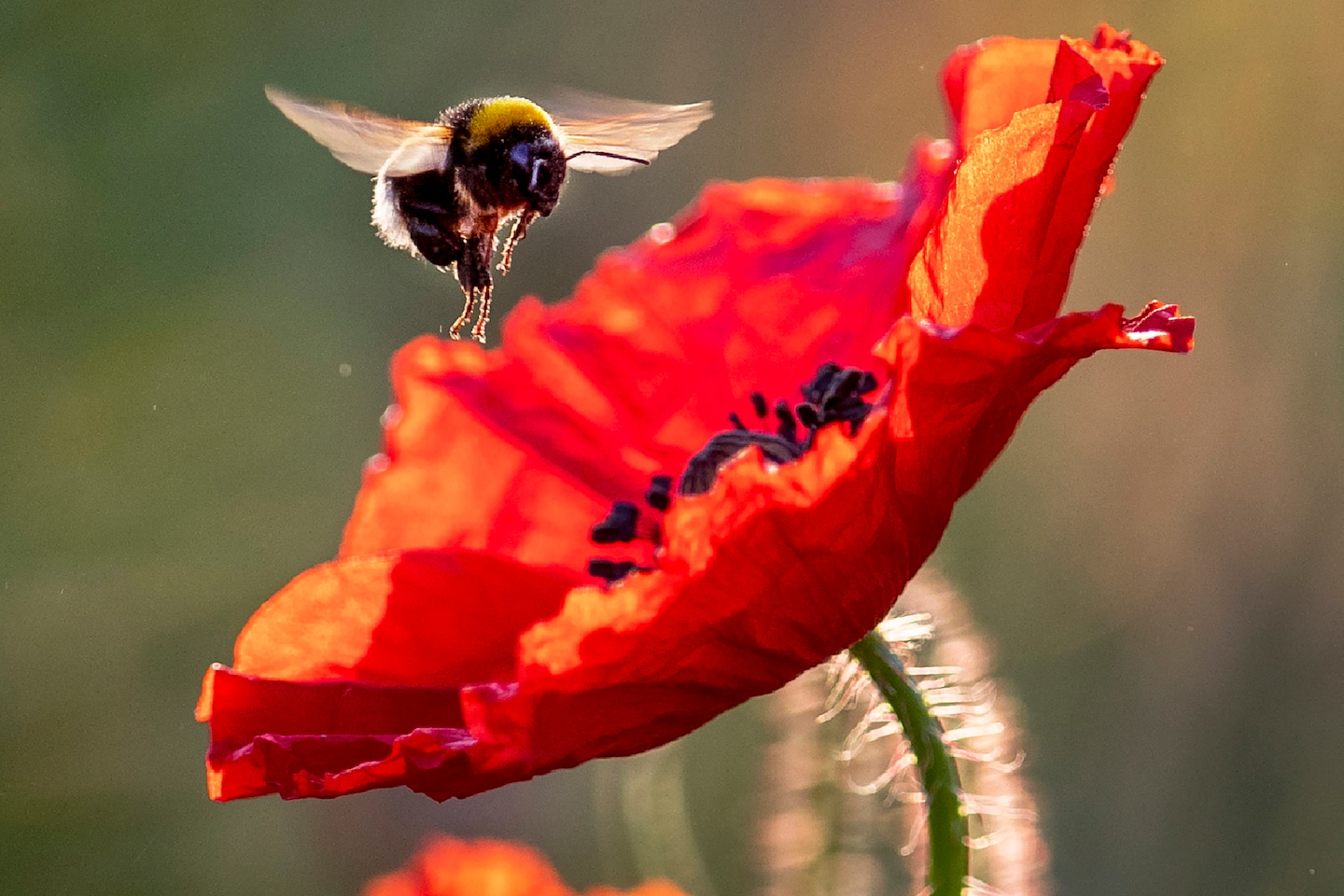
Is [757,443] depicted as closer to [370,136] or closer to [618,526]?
[618,526]

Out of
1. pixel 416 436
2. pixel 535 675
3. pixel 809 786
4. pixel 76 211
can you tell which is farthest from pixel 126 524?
pixel 535 675

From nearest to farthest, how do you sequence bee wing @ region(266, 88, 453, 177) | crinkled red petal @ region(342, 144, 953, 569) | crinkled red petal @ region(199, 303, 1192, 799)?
crinkled red petal @ region(199, 303, 1192, 799) < bee wing @ region(266, 88, 453, 177) < crinkled red petal @ region(342, 144, 953, 569)

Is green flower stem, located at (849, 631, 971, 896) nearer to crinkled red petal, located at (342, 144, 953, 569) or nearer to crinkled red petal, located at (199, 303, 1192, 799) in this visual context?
crinkled red petal, located at (199, 303, 1192, 799)

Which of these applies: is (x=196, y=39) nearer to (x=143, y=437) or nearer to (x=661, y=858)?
(x=143, y=437)

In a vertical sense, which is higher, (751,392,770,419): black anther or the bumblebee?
the bumblebee

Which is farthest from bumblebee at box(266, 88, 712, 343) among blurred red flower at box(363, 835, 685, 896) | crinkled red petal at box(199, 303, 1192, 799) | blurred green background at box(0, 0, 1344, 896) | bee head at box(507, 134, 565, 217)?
blurred green background at box(0, 0, 1344, 896)
